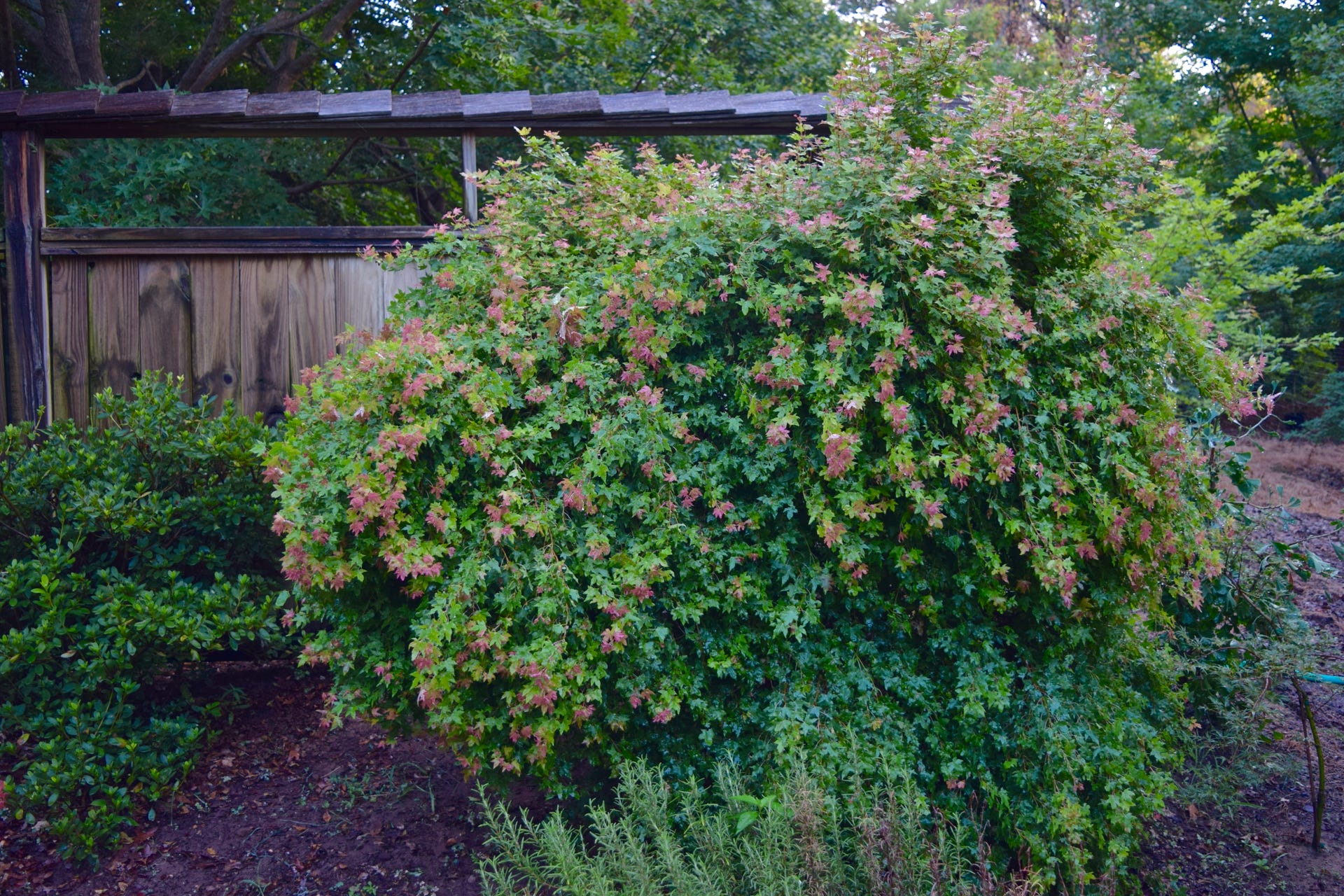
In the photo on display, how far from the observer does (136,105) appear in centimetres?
400

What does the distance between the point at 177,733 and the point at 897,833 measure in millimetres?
2566

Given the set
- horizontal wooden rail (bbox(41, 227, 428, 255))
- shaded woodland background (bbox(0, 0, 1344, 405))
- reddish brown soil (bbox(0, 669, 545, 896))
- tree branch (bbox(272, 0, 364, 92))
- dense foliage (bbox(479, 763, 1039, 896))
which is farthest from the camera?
tree branch (bbox(272, 0, 364, 92))

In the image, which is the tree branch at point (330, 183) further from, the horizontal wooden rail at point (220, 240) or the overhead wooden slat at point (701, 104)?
the overhead wooden slat at point (701, 104)

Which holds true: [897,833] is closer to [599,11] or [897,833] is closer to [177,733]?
[177,733]

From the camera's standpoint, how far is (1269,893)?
3025 mm

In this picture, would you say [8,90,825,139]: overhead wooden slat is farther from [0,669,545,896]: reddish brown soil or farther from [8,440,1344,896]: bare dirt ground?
[0,669,545,896]: reddish brown soil

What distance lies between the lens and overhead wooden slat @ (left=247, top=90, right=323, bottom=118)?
409 centimetres

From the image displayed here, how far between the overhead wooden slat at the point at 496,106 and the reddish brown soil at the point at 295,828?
2744 millimetres

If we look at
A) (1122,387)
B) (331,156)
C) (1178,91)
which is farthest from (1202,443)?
(1178,91)

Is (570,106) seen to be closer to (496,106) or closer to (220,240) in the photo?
(496,106)

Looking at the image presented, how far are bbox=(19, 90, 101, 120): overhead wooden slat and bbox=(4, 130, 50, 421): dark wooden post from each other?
142mm

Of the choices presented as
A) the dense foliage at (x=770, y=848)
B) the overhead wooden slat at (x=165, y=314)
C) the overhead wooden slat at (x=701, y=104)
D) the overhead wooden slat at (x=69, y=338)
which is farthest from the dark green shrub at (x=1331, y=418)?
the overhead wooden slat at (x=69, y=338)

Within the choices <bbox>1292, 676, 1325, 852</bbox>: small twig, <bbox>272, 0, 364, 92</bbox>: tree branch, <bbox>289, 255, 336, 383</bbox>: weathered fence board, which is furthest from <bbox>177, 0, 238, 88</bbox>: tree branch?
<bbox>1292, 676, 1325, 852</bbox>: small twig

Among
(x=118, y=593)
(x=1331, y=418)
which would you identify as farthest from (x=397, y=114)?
(x=1331, y=418)
